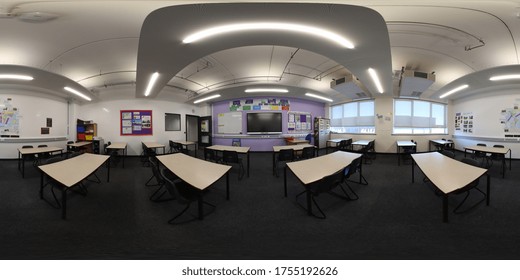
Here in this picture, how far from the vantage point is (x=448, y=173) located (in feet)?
8.07

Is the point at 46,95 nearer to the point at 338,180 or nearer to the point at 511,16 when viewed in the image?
the point at 338,180

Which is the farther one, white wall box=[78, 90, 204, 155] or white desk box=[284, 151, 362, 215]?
white wall box=[78, 90, 204, 155]

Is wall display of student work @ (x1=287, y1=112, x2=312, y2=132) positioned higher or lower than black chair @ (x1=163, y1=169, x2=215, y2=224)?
higher

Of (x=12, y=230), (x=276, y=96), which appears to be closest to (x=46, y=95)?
(x=12, y=230)

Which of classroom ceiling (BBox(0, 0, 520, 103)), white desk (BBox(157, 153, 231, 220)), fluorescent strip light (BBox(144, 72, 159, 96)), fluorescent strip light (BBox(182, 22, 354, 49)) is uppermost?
classroom ceiling (BBox(0, 0, 520, 103))

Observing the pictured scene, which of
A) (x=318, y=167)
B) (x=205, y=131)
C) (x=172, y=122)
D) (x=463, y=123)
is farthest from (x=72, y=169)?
(x=463, y=123)

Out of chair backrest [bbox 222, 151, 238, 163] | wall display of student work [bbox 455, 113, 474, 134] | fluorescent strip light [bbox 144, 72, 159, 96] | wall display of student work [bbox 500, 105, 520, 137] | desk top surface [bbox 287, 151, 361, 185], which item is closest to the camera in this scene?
desk top surface [bbox 287, 151, 361, 185]

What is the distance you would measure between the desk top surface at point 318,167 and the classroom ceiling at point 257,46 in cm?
183

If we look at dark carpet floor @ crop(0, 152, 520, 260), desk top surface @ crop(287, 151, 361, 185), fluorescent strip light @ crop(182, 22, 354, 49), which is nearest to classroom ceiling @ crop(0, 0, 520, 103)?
fluorescent strip light @ crop(182, 22, 354, 49)

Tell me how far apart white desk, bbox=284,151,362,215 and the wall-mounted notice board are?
270 inches

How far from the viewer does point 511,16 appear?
94.0 inches

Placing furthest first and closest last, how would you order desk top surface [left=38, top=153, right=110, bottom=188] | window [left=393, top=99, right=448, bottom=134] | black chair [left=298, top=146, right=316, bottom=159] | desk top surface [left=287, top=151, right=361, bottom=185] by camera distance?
window [left=393, top=99, right=448, bottom=134] < black chair [left=298, top=146, right=316, bottom=159] < desk top surface [left=287, top=151, right=361, bottom=185] < desk top surface [left=38, top=153, right=110, bottom=188]

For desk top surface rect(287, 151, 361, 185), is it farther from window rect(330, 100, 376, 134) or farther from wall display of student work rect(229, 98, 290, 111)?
window rect(330, 100, 376, 134)

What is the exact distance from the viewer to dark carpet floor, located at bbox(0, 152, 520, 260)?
1.59 meters
